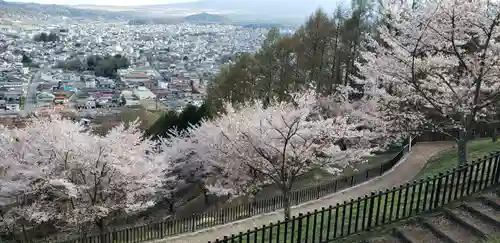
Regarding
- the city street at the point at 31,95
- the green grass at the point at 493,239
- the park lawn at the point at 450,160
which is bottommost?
the city street at the point at 31,95

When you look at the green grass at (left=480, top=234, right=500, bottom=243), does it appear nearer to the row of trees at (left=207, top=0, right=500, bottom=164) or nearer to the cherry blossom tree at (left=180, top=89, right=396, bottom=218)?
the row of trees at (left=207, top=0, right=500, bottom=164)

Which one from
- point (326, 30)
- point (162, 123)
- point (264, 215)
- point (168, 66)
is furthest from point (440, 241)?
point (168, 66)

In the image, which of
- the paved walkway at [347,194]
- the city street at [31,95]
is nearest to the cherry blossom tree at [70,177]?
the paved walkway at [347,194]

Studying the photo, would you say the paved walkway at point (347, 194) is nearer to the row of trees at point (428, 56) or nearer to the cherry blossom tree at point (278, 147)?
the cherry blossom tree at point (278, 147)

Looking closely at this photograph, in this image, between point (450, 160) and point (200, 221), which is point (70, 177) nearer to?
point (200, 221)

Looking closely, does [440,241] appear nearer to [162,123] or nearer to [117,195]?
[117,195]

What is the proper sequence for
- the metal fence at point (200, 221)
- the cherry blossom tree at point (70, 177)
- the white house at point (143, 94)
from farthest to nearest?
the white house at point (143, 94)
the cherry blossom tree at point (70, 177)
the metal fence at point (200, 221)

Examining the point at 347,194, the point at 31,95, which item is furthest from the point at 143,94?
the point at 347,194
